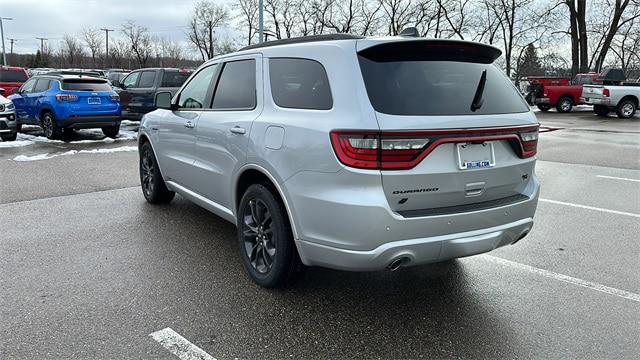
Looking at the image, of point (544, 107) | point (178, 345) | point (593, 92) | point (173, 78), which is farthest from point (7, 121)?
point (544, 107)

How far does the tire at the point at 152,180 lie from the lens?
5.87 meters

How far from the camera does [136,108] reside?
611 inches

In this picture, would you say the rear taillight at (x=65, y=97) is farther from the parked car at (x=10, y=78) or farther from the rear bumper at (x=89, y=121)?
the parked car at (x=10, y=78)

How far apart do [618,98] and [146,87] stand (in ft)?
62.3

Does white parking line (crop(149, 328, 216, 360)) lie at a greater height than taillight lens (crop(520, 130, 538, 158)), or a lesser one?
lesser

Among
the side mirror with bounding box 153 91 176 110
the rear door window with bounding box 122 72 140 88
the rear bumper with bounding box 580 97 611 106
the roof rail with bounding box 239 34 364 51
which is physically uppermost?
the rear door window with bounding box 122 72 140 88

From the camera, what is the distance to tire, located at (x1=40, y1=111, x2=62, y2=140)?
12.2 m

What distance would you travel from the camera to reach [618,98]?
68.8 ft

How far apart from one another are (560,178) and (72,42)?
3088 inches

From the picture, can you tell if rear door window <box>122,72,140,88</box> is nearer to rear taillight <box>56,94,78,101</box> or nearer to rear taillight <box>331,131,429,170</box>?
rear taillight <box>56,94,78,101</box>

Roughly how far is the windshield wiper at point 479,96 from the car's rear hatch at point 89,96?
11.1 meters

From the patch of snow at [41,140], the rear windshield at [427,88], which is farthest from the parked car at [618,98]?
the rear windshield at [427,88]

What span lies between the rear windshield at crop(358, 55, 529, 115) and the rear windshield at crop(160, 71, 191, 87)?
1337cm

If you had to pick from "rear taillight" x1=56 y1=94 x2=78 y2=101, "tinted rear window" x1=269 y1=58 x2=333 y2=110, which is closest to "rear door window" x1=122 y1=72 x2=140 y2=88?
"rear taillight" x1=56 y1=94 x2=78 y2=101
